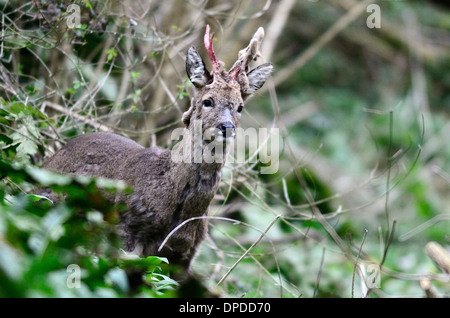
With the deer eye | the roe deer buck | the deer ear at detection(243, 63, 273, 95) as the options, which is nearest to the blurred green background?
the deer ear at detection(243, 63, 273, 95)

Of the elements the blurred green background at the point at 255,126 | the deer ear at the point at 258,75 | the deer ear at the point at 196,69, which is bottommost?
the blurred green background at the point at 255,126

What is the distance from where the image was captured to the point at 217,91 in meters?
5.50

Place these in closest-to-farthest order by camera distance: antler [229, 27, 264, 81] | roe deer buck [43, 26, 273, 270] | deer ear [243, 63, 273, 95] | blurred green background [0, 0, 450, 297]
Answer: blurred green background [0, 0, 450, 297] → roe deer buck [43, 26, 273, 270] → antler [229, 27, 264, 81] → deer ear [243, 63, 273, 95]

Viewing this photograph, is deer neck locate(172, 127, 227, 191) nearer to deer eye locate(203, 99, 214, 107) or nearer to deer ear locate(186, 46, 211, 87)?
deer eye locate(203, 99, 214, 107)

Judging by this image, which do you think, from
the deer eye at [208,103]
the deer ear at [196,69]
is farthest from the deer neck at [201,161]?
the deer ear at [196,69]

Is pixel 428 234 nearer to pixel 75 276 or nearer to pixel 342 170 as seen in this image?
pixel 342 170

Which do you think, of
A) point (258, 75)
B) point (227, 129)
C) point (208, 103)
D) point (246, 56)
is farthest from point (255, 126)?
point (227, 129)

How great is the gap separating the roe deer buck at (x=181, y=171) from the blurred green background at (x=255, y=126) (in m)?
0.52

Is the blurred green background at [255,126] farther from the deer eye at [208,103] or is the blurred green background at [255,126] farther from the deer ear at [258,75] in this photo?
the deer eye at [208,103]

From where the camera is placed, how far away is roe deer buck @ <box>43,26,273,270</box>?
5465 mm

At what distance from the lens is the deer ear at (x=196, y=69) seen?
5.47 metres

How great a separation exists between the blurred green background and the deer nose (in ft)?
2.45

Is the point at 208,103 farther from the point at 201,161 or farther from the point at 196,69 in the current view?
the point at 201,161

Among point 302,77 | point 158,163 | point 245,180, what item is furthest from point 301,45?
point 158,163
